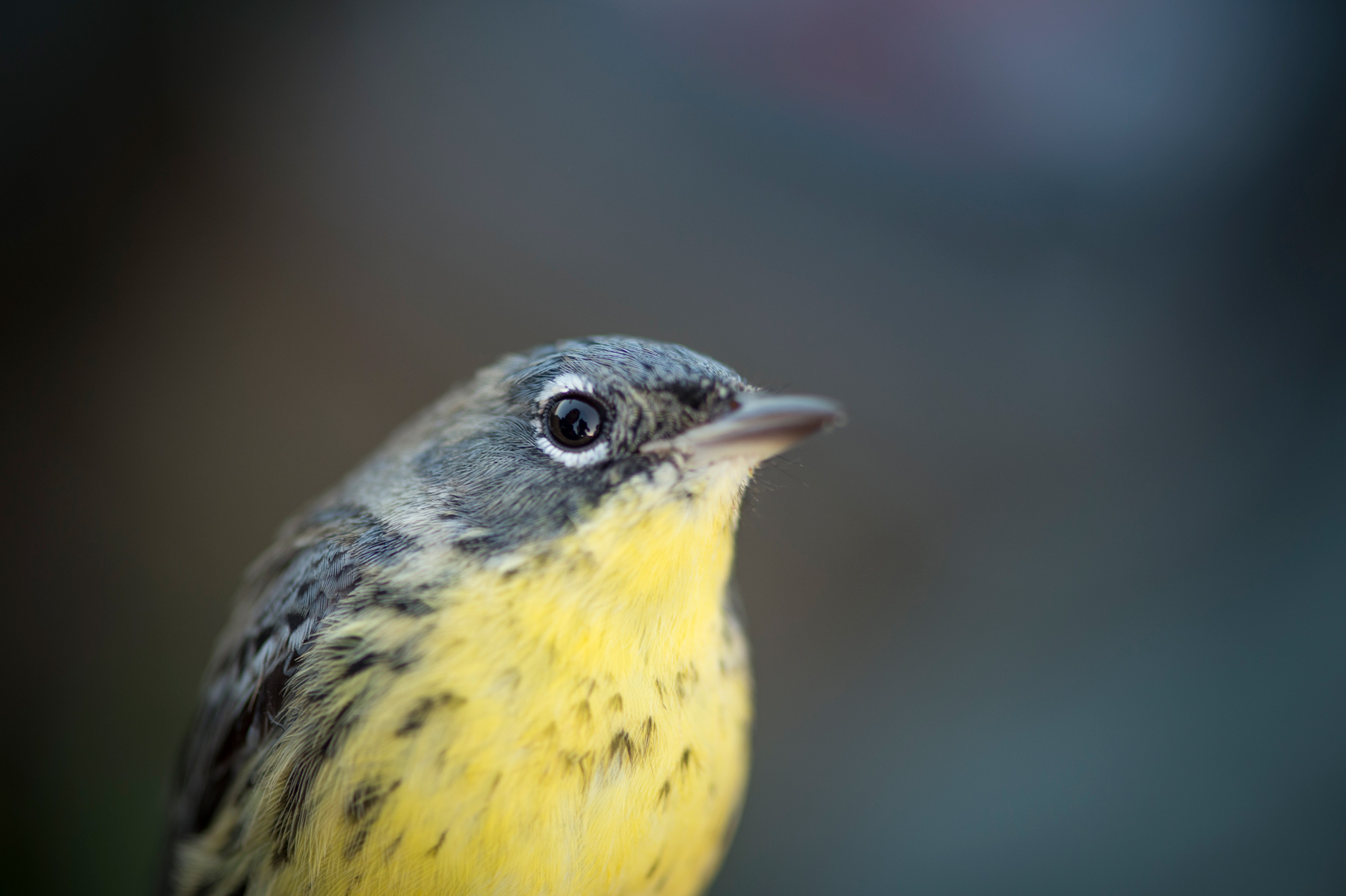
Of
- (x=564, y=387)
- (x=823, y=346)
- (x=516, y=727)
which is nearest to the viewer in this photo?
(x=516, y=727)

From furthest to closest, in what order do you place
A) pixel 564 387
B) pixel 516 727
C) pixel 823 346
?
pixel 823 346 → pixel 564 387 → pixel 516 727

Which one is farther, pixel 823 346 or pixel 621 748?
pixel 823 346

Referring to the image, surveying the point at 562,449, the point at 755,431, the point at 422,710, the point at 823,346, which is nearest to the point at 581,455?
the point at 562,449

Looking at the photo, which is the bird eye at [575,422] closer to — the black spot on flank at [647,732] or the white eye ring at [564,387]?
the white eye ring at [564,387]

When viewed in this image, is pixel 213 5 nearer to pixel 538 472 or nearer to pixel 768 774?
pixel 538 472

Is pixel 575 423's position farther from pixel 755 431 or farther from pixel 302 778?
pixel 302 778

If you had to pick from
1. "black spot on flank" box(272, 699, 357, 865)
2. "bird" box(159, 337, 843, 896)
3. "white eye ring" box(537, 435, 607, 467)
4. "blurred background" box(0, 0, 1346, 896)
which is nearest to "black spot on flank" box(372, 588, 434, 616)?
"bird" box(159, 337, 843, 896)

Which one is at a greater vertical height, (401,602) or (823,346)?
(823,346)

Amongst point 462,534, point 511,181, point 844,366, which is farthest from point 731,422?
point 511,181
